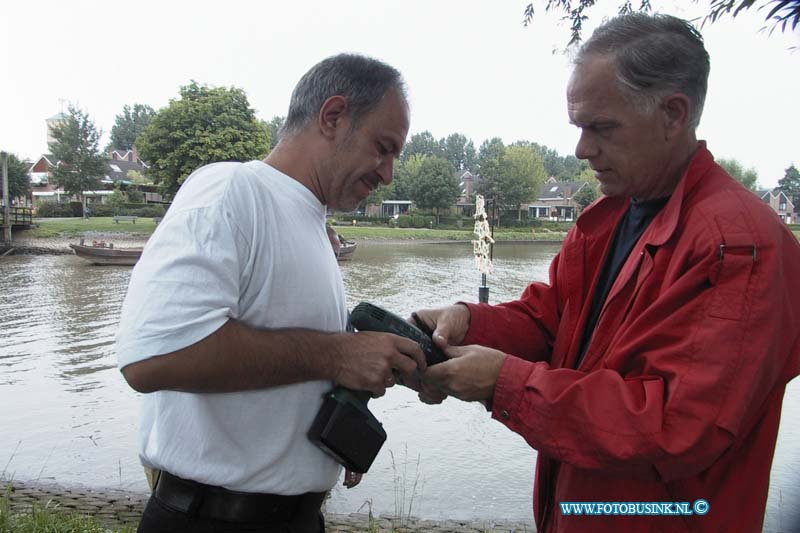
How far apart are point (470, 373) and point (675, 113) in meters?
1.03

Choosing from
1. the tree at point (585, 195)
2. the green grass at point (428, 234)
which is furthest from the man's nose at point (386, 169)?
the tree at point (585, 195)

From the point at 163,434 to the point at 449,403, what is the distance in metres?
8.85

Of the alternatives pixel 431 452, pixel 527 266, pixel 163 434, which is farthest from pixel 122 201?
pixel 163 434

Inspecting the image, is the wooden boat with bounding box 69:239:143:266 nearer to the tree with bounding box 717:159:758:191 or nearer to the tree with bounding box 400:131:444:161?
the tree with bounding box 717:159:758:191

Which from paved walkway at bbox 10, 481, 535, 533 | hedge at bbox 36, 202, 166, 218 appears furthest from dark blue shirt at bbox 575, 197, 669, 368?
hedge at bbox 36, 202, 166, 218

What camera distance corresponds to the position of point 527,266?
33812 millimetres

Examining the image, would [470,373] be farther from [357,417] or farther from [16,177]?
[16,177]

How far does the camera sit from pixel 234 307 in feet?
5.61

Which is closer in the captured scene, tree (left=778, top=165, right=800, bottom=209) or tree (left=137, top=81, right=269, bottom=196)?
tree (left=137, top=81, right=269, bottom=196)

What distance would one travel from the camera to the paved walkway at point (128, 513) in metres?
5.23

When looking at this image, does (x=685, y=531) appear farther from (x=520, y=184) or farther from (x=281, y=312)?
(x=520, y=184)

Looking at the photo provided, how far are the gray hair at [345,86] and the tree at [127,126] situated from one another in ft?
406

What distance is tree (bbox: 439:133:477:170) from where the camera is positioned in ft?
426

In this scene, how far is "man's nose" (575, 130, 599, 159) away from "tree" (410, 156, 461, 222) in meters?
67.4
